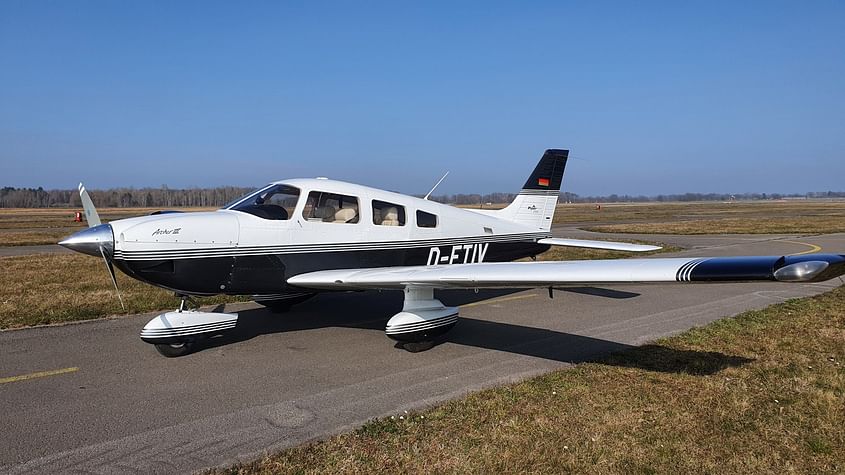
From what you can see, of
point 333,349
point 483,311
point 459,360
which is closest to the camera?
point 459,360

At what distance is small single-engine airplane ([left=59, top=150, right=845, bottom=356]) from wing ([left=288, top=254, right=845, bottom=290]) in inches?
0.7

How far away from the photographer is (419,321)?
6500 mm

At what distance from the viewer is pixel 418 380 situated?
5566 millimetres

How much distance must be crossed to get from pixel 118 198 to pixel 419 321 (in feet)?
436

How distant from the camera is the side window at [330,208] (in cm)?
725

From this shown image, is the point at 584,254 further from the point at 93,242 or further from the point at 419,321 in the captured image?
the point at 93,242

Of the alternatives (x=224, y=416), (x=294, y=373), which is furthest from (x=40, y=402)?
(x=294, y=373)

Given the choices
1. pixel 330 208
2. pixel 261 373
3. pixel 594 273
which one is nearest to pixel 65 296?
pixel 330 208

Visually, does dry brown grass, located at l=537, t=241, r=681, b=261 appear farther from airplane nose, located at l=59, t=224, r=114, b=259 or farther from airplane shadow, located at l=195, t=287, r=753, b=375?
airplane nose, located at l=59, t=224, r=114, b=259

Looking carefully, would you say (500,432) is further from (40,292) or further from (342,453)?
(40,292)

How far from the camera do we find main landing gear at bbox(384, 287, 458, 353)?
6.48 meters

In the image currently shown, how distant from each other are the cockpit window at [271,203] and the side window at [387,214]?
4.02 feet

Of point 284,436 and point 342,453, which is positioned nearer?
point 342,453

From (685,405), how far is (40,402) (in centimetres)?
589
